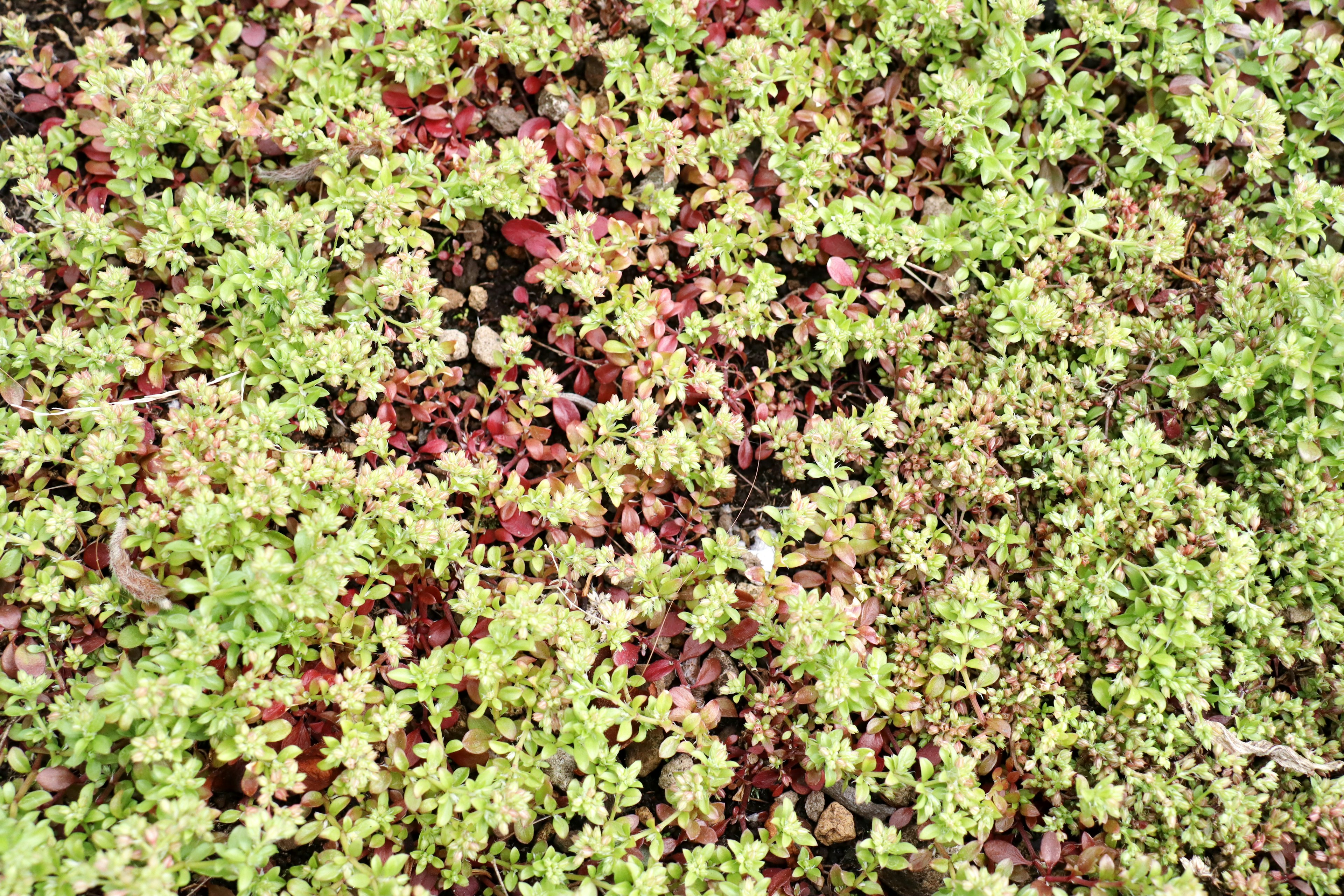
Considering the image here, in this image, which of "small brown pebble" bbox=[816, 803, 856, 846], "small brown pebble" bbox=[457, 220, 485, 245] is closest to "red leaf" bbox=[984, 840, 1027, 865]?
"small brown pebble" bbox=[816, 803, 856, 846]

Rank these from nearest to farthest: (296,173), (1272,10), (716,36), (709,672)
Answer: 1. (709,672)
2. (296,173)
3. (1272,10)
4. (716,36)

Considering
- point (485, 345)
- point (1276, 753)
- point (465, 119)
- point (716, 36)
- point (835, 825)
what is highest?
point (716, 36)

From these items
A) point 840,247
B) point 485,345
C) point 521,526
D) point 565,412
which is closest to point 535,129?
point 485,345

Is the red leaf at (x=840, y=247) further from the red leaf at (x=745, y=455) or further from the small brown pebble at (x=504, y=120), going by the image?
the small brown pebble at (x=504, y=120)

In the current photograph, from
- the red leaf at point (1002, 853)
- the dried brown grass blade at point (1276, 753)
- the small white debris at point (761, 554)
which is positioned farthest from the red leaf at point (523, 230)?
the dried brown grass blade at point (1276, 753)

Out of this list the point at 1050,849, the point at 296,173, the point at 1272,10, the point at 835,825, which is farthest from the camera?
the point at 1272,10

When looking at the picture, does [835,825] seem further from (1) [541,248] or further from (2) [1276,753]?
(1) [541,248]

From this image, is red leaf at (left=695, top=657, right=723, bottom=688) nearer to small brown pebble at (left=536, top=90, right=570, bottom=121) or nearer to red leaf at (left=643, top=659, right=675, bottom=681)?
red leaf at (left=643, top=659, right=675, bottom=681)
